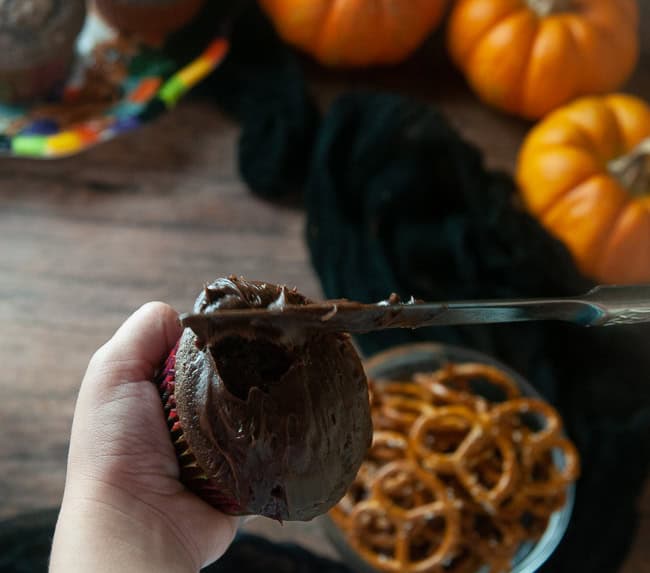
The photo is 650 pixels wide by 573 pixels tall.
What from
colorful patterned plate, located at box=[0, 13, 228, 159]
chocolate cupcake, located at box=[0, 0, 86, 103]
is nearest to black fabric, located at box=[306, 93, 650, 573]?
colorful patterned plate, located at box=[0, 13, 228, 159]

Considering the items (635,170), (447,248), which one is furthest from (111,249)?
(635,170)

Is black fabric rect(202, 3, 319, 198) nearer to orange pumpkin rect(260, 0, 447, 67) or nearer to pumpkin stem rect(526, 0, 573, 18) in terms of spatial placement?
orange pumpkin rect(260, 0, 447, 67)

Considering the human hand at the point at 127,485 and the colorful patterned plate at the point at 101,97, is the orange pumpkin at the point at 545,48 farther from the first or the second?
the human hand at the point at 127,485

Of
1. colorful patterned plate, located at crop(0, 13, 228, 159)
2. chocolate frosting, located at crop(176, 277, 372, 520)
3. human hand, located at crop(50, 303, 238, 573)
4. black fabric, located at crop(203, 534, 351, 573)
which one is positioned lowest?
black fabric, located at crop(203, 534, 351, 573)

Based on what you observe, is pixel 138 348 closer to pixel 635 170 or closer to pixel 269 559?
pixel 269 559

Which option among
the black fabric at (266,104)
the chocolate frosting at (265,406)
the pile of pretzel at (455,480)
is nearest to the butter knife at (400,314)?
the chocolate frosting at (265,406)

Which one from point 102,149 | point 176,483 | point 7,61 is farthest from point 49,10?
point 176,483
